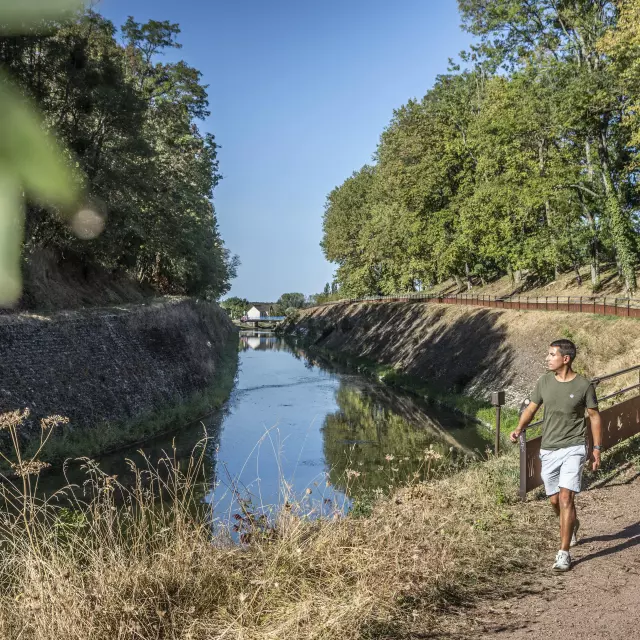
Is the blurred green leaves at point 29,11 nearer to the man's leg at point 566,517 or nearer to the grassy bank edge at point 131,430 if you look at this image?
the man's leg at point 566,517

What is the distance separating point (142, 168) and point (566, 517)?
22605mm

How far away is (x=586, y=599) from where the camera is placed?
532 cm

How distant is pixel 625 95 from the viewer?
26.9 m

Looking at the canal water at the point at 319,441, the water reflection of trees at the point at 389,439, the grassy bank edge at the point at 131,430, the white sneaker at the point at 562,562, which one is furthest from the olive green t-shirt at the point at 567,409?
the grassy bank edge at the point at 131,430

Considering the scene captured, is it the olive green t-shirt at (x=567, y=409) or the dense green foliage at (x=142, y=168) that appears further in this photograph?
the dense green foliage at (x=142, y=168)

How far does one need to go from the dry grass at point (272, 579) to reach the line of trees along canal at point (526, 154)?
22.4 m

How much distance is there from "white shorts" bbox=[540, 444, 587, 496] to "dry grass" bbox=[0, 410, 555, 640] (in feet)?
2.79

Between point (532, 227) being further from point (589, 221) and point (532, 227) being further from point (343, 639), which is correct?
point (343, 639)

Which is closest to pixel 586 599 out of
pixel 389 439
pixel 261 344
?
pixel 389 439

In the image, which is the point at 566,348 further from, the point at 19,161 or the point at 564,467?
the point at 19,161

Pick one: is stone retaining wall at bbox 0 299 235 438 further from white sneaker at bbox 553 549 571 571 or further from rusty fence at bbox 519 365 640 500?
white sneaker at bbox 553 549 571 571

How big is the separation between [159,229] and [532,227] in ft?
71.9

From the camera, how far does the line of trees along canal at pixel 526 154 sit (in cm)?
2778

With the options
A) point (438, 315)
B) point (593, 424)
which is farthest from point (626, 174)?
point (593, 424)
